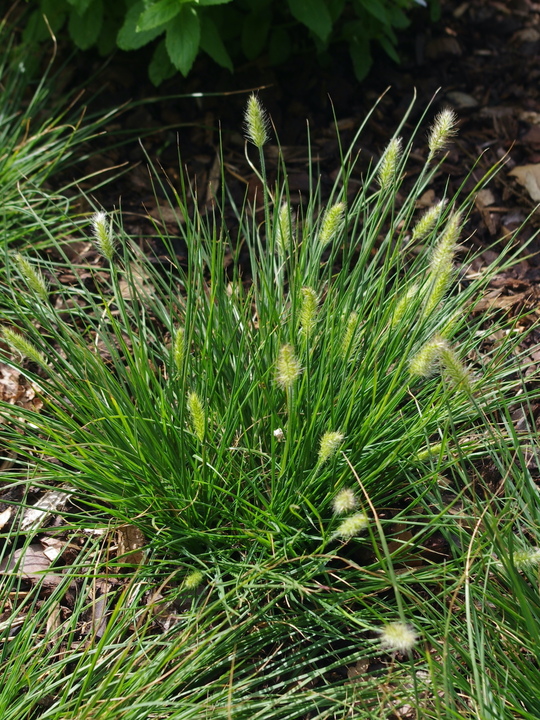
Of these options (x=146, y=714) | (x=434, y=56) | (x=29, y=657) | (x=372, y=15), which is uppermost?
(x=372, y=15)

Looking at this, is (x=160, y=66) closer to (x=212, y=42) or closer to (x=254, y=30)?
(x=212, y=42)

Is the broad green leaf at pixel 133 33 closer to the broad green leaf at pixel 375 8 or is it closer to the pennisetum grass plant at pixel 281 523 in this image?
the broad green leaf at pixel 375 8

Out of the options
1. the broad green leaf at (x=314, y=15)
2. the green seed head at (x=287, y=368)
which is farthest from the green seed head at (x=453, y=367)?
the broad green leaf at (x=314, y=15)

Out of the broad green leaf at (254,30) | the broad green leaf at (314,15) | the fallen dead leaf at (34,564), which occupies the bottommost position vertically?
the fallen dead leaf at (34,564)

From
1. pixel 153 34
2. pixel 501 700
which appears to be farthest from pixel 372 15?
pixel 501 700

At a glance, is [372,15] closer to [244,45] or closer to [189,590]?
[244,45]

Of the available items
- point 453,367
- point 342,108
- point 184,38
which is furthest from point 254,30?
point 453,367

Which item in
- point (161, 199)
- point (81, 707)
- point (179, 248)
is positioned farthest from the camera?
point (161, 199)
